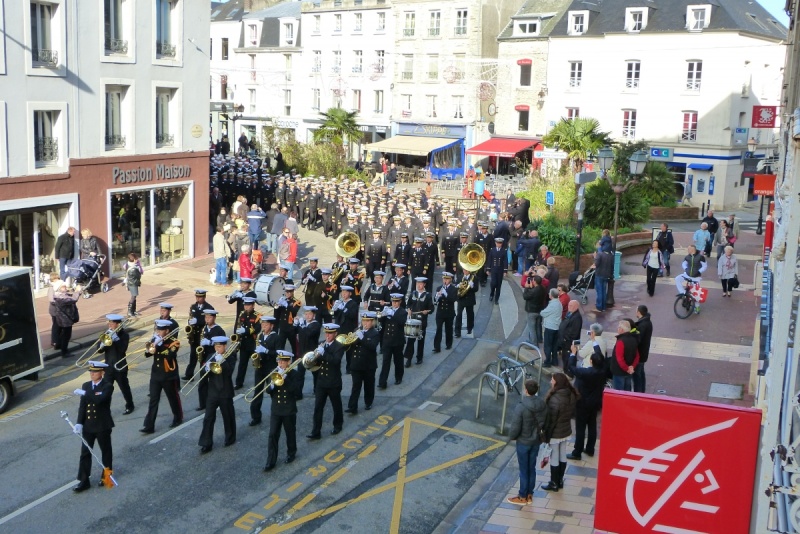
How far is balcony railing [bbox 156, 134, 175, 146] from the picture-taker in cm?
2741

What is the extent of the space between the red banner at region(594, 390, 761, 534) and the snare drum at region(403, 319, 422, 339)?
9.71 m

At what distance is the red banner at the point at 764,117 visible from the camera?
113ft

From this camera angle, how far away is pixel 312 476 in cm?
1284

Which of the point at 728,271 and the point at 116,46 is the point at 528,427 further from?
the point at 116,46

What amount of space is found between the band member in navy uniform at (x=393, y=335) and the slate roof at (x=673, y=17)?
34.9 metres

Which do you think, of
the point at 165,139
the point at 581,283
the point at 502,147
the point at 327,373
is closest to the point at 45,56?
the point at 165,139

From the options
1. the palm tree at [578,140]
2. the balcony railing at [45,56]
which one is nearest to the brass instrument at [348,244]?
the balcony railing at [45,56]

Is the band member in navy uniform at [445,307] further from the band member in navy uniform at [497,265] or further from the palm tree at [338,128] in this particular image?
the palm tree at [338,128]

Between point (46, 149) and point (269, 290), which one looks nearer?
point (269, 290)

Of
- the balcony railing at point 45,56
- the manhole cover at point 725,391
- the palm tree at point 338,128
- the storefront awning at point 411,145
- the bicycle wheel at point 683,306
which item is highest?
the balcony railing at point 45,56

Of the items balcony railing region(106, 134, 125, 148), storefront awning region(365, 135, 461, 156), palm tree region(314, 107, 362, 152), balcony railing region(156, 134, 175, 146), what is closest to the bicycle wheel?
balcony railing region(156, 134, 175, 146)

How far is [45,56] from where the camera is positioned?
23.3 m

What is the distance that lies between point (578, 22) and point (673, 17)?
18.1ft

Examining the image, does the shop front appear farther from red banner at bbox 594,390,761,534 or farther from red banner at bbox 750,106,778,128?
red banner at bbox 750,106,778,128
